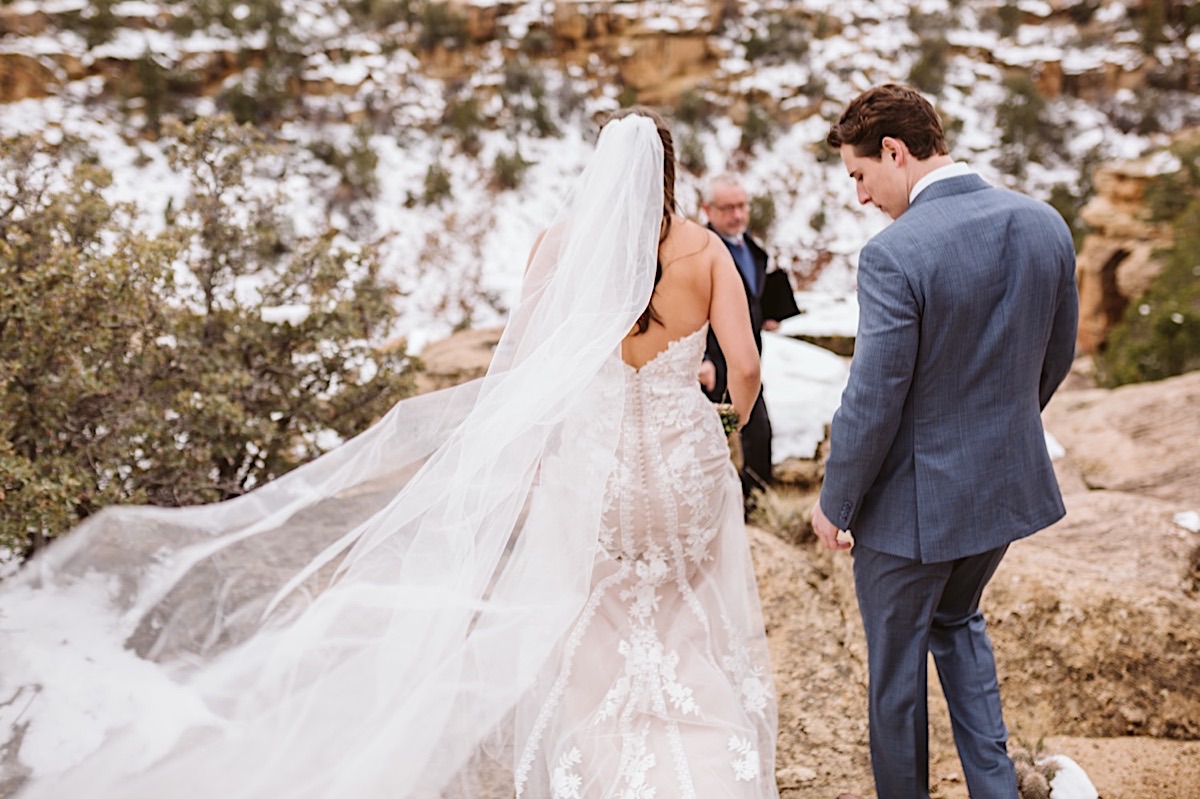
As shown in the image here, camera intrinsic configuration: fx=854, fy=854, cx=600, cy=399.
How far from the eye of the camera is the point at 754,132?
15.4 m

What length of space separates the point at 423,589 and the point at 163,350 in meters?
2.27

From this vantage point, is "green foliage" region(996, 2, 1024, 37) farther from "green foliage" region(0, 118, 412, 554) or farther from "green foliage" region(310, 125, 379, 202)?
"green foliage" region(0, 118, 412, 554)

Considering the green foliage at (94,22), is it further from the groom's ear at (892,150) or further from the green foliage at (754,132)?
the groom's ear at (892,150)

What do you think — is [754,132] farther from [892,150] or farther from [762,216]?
[892,150]

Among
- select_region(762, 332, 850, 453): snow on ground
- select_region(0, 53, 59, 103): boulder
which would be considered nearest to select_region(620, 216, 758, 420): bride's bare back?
select_region(762, 332, 850, 453): snow on ground

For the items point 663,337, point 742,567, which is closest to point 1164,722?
point 742,567

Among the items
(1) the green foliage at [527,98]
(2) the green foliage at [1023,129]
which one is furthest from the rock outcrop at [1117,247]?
(1) the green foliage at [527,98]

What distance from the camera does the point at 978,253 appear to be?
6.35 feet

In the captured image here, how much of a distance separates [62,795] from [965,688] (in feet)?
7.50

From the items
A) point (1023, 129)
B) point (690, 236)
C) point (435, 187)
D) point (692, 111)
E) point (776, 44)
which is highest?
point (690, 236)

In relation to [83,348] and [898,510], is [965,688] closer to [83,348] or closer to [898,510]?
[898,510]

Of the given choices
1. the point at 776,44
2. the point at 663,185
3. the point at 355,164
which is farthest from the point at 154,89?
the point at 663,185

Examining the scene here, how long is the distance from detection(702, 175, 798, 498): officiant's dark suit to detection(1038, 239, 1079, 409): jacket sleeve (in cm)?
163

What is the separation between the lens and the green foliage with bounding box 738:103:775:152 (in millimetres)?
15398
